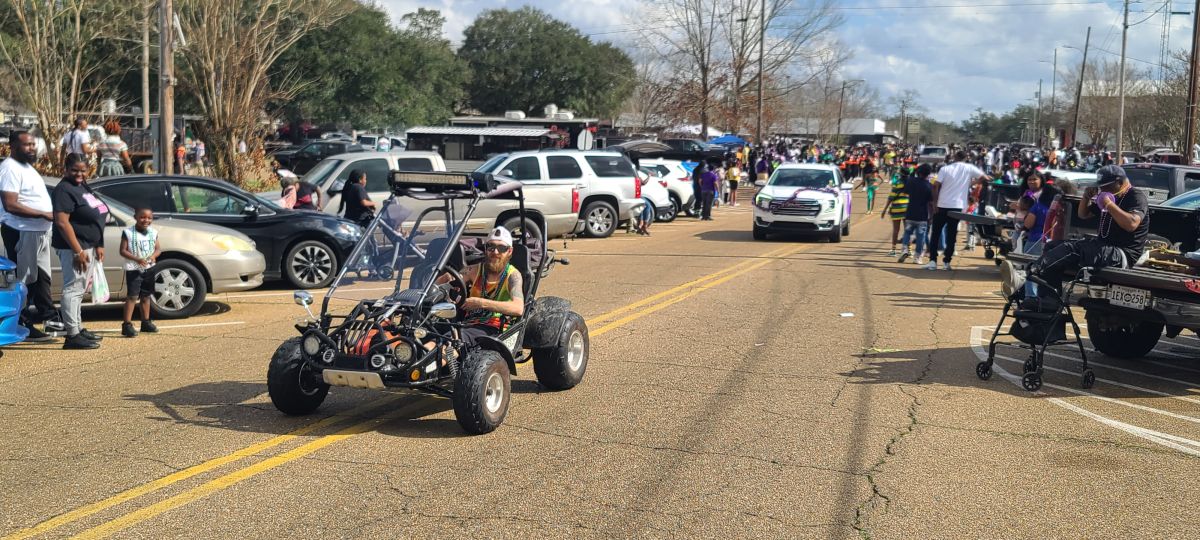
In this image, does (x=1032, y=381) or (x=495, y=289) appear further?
(x=1032, y=381)

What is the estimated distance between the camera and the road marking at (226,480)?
5.33m

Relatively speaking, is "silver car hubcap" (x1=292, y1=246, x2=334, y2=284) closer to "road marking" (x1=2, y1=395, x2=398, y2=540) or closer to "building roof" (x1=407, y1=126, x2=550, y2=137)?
"road marking" (x1=2, y1=395, x2=398, y2=540)

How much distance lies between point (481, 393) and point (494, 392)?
0.29m

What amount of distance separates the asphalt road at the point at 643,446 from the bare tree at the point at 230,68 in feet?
58.2

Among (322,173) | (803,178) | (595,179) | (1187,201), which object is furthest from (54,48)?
(1187,201)

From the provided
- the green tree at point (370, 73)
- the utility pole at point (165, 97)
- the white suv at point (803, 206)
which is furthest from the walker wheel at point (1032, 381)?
the green tree at point (370, 73)

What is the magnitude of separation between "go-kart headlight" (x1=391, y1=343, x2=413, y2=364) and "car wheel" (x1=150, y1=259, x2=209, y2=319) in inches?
227

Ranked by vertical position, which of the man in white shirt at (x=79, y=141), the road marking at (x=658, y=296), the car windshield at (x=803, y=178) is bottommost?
the road marking at (x=658, y=296)

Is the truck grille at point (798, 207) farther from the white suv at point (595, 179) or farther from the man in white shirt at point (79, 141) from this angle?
the man in white shirt at point (79, 141)

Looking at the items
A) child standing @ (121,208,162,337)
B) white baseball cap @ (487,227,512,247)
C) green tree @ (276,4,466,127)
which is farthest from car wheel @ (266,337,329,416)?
green tree @ (276,4,466,127)

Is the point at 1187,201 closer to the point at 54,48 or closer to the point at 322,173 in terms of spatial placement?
the point at 322,173

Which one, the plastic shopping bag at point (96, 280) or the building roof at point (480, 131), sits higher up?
the building roof at point (480, 131)

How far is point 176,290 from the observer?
1180 cm

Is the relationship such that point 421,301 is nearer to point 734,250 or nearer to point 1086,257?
point 1086,257
